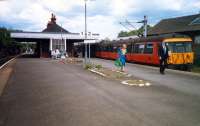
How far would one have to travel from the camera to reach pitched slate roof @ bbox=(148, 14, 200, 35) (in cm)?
4444

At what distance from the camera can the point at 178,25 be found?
50.1 m

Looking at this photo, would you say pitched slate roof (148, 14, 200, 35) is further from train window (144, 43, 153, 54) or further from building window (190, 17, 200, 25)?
train window (144, 43, 153, 54)

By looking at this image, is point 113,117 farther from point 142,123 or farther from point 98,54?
point 98,54

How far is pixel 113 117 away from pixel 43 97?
421 cm

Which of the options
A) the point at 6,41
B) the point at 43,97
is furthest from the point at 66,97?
the point at 6,41

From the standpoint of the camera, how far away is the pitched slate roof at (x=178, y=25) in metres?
44.4

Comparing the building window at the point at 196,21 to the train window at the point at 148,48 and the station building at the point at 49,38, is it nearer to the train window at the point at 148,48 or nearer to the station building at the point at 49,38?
the train window at the point at 148,48

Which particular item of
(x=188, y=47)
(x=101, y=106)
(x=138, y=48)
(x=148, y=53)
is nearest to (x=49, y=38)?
(x=138, y=48)

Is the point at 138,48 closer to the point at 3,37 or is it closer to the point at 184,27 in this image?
the point at 184,27

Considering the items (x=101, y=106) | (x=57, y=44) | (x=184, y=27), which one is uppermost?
(x=184, y=27)

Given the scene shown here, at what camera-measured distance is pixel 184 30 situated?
44.4 m

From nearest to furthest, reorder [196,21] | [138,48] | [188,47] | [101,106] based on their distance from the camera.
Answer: [101,106] → [188,47] → [138,48] → [196,21]

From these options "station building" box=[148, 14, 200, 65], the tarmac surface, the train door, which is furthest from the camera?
"station building" box=[148, 14, 200, 65]

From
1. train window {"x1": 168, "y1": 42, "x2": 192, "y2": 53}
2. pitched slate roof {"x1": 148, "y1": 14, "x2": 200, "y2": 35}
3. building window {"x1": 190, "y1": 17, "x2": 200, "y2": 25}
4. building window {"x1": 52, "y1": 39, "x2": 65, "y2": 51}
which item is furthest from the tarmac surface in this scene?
building window {"x1": 52, "y1": 39, "x2": 65, "y2": 51}
